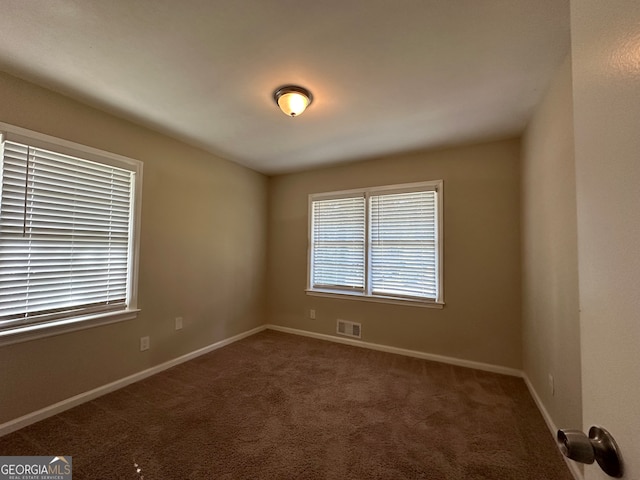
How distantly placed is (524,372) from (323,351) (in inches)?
85.0

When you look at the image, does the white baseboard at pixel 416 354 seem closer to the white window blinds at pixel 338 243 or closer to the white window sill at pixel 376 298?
the white window sill at pixel 376 298

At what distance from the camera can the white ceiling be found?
4.59 ft

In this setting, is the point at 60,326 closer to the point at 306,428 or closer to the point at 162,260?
the point at 162,260

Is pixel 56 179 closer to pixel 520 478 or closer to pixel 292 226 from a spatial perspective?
pixel 292 226

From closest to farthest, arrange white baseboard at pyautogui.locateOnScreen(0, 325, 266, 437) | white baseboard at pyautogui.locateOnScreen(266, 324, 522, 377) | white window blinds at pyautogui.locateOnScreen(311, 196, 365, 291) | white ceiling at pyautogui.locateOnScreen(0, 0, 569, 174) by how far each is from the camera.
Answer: white ceiling at pyautogui.locateOnScreen(0, 0, 569, 174) → white baseboard at pyautogui.locateOnScreen(0, 325, 266, 437) → white baseboard at pyautogui.locateOnScreen(266, 324, 522, 377) → white window blinds at pyautogui.locateOnScreen(311, 196, 365, 291)

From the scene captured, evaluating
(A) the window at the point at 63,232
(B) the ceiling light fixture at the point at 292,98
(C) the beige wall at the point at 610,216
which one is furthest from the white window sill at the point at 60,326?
(C) the beige wall at the point at 610,216

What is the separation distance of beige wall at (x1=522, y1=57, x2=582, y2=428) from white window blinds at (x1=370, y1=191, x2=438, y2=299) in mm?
944

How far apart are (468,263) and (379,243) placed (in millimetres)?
1070

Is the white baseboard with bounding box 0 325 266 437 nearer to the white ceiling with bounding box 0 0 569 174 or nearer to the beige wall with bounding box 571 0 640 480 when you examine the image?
the white ceiling with bounding box 0 0 569 174

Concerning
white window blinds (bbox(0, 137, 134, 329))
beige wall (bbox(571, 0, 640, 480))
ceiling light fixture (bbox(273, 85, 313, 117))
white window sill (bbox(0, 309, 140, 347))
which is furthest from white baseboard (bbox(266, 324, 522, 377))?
ceiling light fixture (bbox(273, 85, 313, 117))

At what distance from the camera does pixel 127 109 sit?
237cm

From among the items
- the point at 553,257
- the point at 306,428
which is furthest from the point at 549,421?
the point at 306,428

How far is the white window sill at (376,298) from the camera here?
3193 mm

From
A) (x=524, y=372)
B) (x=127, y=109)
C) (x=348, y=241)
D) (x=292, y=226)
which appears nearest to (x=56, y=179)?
(x=127, y=109)
